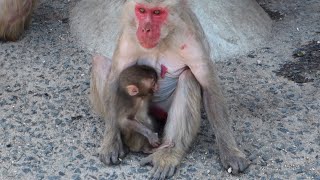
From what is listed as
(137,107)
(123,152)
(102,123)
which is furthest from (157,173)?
(102,123)

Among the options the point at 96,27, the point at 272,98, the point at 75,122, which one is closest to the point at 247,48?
the point at 272,98

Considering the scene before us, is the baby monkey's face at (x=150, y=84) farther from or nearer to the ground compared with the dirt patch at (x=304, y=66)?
farther from the ground

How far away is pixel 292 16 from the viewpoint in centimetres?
694

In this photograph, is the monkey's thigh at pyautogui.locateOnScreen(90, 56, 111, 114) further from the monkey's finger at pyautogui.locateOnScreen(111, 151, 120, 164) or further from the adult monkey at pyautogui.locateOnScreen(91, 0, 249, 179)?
the monkey's finger at pyautogui.locateOnScreen(111, 151, 120, 164)

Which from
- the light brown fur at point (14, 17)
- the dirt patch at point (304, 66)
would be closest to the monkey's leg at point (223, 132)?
the dirt patch at point (304, 66)

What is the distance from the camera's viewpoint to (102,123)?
498 centimetres

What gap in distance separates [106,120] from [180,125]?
51 cm

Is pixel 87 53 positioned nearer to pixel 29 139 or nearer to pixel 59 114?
pixel 59 114

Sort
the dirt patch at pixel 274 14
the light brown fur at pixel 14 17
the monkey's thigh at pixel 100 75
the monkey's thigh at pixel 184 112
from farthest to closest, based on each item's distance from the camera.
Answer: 1. the dirt patch at pixel 274 14
2. the light brown fur at pixel 14 17
3. the monkey's thigh at pixel 100 75
4. the monkey's thigh at pixel 184 112

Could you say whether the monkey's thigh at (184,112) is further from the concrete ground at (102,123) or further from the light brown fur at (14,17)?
the light brown fur at (14,17)

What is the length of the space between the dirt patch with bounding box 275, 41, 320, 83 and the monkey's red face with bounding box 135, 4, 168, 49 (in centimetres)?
185

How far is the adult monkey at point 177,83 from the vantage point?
4344 mm

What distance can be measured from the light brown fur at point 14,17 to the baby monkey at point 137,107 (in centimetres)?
228

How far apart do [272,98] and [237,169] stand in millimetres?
1172
